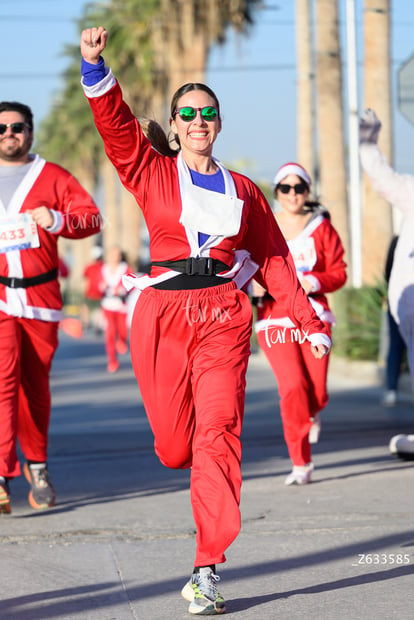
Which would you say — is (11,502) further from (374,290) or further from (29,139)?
(374,290)

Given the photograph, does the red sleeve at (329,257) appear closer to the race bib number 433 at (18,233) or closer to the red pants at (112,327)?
the race bib number 433 at (18,233)

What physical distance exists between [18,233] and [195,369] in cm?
229

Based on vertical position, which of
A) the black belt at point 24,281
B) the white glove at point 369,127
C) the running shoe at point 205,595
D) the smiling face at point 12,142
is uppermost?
the smiling face at point 12,142

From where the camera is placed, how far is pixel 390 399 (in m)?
13.5

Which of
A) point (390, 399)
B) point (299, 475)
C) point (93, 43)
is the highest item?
point (93, 43)

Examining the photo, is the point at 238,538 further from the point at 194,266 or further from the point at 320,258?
the point at 320,258

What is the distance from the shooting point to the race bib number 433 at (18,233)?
7367mm

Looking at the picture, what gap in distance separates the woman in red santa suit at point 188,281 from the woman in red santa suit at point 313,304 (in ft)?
7.91

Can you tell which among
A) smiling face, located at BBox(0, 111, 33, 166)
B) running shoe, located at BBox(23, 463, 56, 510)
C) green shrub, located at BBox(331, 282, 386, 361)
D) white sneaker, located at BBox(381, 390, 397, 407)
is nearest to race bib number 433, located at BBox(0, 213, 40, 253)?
smiling face, located at BBox(0, 111, 33, 166)

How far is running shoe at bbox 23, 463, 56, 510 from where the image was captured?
750cm

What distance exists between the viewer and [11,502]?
7.77 meters

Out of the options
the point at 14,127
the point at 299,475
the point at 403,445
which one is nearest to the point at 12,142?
the point at 14,127

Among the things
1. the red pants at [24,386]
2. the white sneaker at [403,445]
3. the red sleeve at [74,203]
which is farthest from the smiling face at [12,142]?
the white sneaker at [403,445]

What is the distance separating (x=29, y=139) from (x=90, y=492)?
215cm
